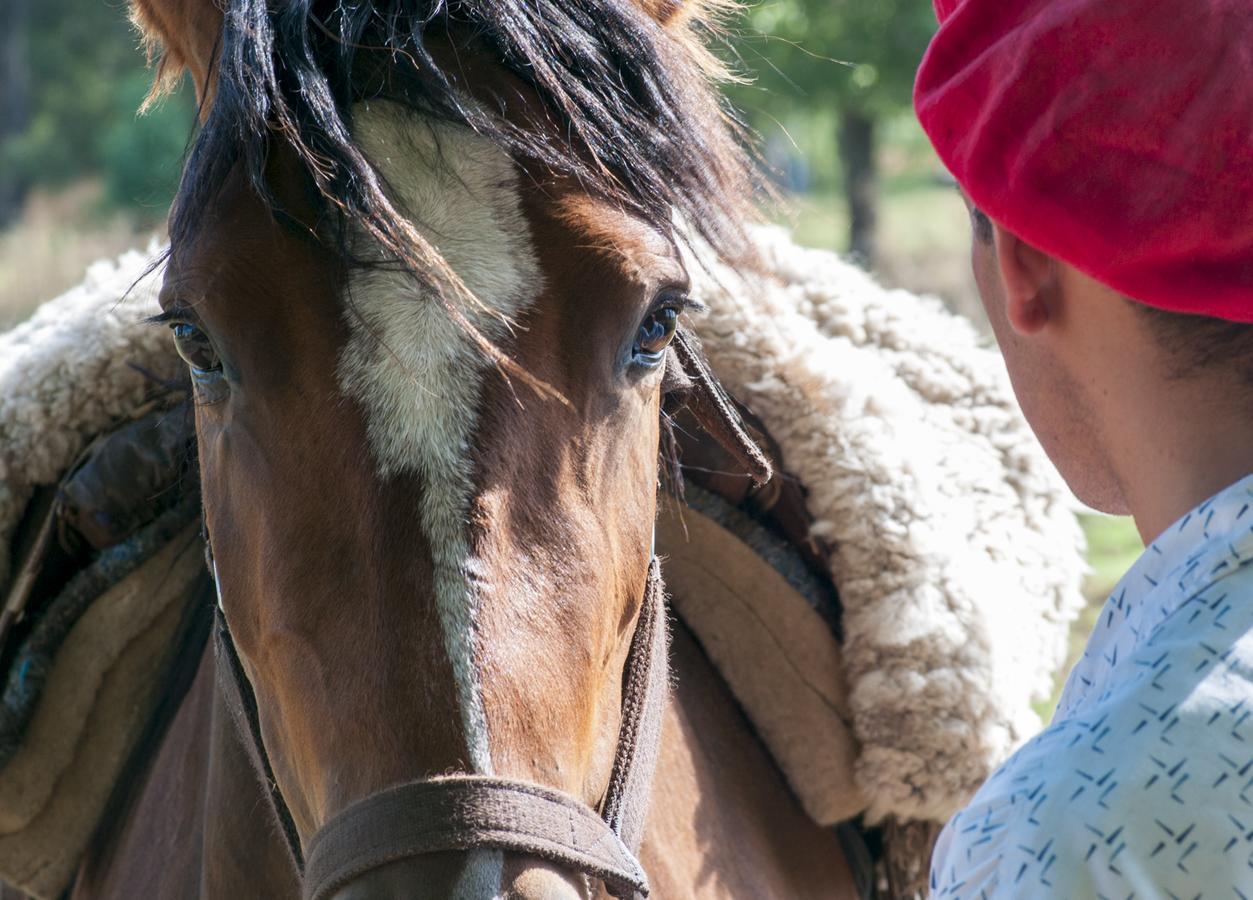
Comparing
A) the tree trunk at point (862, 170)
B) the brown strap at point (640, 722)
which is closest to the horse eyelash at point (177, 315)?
the brown strap at point (640, 722)

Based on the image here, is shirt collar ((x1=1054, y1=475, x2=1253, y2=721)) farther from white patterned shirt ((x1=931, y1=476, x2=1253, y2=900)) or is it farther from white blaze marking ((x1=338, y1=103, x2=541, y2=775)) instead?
white blaze marking ((x1=338, y1=103, x2=541, y2=775))

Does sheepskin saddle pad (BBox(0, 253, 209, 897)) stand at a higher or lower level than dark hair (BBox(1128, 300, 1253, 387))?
lower

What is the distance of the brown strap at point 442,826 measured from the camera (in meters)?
1.23

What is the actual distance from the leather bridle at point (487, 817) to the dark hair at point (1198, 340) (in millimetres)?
743

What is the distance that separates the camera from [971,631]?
2293 millimetres

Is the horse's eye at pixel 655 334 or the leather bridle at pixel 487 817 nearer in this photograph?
the leather bridle at pixel 487 817

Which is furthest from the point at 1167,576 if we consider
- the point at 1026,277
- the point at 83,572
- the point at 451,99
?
the point at 83,572

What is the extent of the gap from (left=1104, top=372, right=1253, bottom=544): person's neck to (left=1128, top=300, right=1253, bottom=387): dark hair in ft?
0.04

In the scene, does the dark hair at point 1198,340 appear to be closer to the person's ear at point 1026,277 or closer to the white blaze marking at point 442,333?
the person's ear at point 1026,277

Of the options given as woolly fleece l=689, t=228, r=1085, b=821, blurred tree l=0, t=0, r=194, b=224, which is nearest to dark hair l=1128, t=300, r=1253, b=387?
woolly fleece l=689, t=228, r=1085, b=821

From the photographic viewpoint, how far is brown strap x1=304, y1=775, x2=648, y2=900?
1.23 meters

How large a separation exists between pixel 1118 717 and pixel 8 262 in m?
16.9

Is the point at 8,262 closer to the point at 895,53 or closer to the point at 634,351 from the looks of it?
the point at 895,53

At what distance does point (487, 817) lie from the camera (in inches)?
48.6
